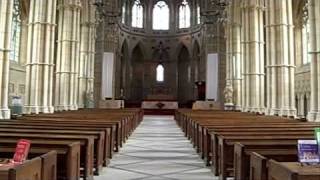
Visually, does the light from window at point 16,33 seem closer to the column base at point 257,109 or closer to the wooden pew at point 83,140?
the column base at point 257,109

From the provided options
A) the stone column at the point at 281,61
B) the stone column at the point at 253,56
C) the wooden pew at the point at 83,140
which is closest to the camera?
the wooden pew at the point at 83,140

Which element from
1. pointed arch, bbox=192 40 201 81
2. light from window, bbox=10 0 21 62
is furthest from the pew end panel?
Answer: pointed arch, bbox=192 40 201 81

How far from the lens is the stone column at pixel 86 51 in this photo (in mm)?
30633

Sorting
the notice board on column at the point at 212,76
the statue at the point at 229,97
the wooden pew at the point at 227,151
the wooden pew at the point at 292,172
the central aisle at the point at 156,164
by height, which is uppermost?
the notice board on column at the point at 212,76

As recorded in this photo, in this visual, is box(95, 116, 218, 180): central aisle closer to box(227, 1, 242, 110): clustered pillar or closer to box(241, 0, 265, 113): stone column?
box(241, 0, 265, 113): stone column

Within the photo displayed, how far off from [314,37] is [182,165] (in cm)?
954

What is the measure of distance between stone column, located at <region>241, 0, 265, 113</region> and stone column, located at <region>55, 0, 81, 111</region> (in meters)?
12.2

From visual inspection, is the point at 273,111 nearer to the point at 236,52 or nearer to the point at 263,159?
the point at 236,52

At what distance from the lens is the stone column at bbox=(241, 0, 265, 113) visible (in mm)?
25297

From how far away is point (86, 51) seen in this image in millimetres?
32438

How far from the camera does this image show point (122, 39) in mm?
47562

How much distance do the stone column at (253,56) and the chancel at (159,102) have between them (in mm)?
76

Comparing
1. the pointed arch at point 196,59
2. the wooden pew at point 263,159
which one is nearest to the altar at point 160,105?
the pointed arch at point 196,59

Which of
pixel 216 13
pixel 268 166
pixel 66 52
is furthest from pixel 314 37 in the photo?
pixel 216 13
